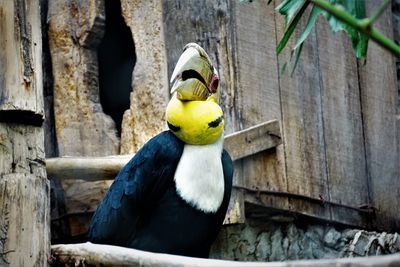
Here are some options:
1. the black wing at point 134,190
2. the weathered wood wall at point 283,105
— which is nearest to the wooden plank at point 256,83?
the weathered wood wall at point 283,105

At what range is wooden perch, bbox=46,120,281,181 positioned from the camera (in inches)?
152

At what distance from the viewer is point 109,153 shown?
14.3ft

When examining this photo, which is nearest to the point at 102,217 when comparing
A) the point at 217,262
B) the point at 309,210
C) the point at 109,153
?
the point at 109,153

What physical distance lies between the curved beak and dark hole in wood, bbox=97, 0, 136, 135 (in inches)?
29.6

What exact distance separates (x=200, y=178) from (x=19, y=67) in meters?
0.88

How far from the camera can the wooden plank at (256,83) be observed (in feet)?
13.6

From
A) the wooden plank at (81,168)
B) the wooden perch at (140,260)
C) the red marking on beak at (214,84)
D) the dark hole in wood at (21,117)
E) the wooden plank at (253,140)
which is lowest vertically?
the wooden perch at (140,260)

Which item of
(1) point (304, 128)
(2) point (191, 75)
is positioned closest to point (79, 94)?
(2) point (191, 75)

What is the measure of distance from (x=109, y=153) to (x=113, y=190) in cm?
64

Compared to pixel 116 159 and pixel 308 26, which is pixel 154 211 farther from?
pixel 308 26

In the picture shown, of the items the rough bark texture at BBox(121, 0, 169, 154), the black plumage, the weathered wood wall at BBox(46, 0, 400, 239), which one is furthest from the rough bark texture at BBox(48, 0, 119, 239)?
the black plumage

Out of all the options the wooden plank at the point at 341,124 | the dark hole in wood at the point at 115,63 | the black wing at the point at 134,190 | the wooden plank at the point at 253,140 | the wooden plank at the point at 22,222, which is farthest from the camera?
the dark hole in wood at the point at 115,63

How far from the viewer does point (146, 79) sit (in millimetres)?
4246

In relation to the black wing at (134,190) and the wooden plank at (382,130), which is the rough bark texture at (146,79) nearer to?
the black wing at (134,190)
